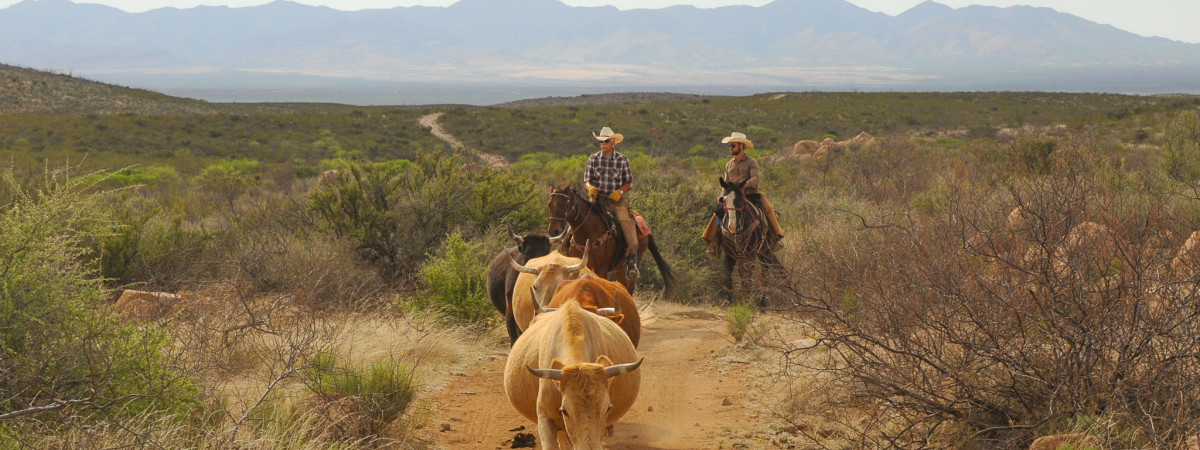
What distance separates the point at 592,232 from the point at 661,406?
358 cm

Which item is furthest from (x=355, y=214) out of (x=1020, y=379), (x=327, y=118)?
(x=327, y=118)

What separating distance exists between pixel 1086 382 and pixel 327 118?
61.4 m

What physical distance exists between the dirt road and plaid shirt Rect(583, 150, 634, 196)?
1.99 m

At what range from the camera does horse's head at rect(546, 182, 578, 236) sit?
1059 centimetres

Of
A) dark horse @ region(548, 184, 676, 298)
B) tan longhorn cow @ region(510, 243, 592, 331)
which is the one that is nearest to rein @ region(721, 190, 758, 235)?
dark horse @ region(548, 184, 676, 298)

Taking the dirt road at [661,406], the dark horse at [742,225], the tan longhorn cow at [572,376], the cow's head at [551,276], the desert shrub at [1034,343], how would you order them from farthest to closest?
the dark horse at [742,225] < the cow's head at [551,276] < the dirt road at [661,406] < the tan longhorn cow at [572,376] < the desert shrub at [1034,343]

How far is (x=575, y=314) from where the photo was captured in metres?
5.49

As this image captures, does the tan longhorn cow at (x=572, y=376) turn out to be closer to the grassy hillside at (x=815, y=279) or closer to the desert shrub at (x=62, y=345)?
the grassy hillside at (x=815, y=279)

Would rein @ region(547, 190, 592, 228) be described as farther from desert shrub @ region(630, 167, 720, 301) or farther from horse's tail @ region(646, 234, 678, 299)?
desert shrub @ region(630, 167, 720, 301)

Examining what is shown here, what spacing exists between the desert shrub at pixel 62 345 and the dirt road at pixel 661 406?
78.8 inches

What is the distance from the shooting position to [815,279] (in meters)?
→ 7.99

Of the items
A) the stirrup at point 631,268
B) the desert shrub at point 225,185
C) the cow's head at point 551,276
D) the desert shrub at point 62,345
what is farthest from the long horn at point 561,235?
the desert shrub at point 225,185

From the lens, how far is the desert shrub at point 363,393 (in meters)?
6.30

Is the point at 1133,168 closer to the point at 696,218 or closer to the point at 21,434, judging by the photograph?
the point at 696,218
